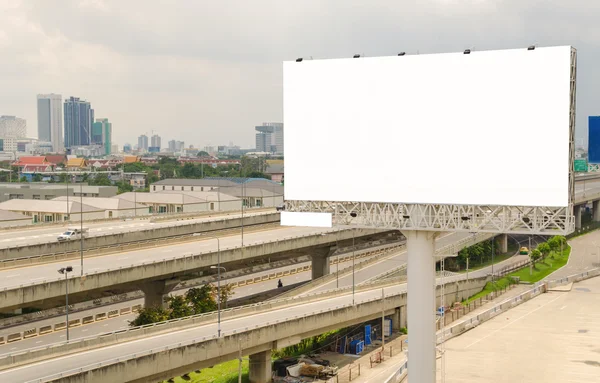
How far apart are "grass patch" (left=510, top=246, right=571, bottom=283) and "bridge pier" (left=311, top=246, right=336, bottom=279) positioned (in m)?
19.9

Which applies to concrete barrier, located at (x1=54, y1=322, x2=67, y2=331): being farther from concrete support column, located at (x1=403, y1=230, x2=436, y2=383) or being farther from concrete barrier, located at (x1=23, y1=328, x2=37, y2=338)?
concrete support column, located at (x1=403, y1=230, x2=436, y2=383)

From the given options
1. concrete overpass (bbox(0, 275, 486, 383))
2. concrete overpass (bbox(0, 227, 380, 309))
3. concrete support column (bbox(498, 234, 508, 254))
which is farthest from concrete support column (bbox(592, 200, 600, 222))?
concrete overpass (bbox(0, 275, 486, 383))

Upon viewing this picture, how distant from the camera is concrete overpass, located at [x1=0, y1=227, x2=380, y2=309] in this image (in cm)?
4444

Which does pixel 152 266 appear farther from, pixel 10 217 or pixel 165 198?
pixel 165 198

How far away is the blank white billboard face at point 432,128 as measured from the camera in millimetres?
26875

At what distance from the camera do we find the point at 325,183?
30.4 m

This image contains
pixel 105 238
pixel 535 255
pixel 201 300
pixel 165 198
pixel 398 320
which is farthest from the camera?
pixel 165 198

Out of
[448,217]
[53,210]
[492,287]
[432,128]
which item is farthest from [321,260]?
[432,128]

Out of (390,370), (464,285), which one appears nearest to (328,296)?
(390,370)

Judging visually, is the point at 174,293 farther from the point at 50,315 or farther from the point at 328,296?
the point at 328,296

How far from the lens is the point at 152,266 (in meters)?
52.3

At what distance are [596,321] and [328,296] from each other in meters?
20.3

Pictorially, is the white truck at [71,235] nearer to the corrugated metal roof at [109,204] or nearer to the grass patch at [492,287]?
the grass patch at [492,287]

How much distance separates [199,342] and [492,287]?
41.6 metres
